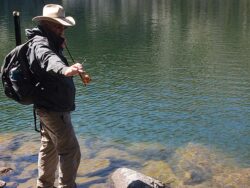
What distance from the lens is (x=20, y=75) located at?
666cm

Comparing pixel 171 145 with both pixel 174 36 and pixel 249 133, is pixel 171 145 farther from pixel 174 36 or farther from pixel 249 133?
pixel 174 36

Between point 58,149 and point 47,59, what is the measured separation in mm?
1719

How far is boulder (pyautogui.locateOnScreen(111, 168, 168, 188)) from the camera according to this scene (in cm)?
927

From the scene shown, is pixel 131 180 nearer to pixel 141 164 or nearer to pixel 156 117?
pixel 141 164

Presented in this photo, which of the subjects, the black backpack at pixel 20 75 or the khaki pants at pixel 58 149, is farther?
the khaki pants at pixel 58 149

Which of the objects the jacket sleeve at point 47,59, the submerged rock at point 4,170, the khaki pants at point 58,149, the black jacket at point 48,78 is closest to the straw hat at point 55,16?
the black jacket at point 48,78

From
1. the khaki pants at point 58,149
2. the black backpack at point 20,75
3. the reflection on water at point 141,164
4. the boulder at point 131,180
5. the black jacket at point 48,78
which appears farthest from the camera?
the reflection on water at point 141,164

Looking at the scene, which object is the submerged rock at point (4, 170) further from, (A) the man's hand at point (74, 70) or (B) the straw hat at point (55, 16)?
(A) the man's hand at point (74, 70)

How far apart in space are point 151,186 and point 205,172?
277 centimetres

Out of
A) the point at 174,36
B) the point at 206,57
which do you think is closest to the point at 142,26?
the point at 174,36

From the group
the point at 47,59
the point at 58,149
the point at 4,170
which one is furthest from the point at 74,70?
the point at 4,170

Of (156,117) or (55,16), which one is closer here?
(55,16)

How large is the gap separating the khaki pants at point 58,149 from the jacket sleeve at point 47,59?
3.35ft

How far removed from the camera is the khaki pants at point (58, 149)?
23.1 feet
